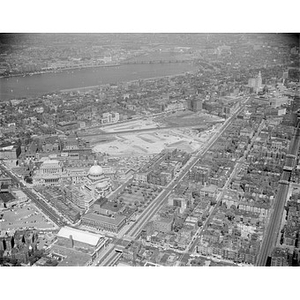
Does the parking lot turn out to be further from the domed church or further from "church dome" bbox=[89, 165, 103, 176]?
"church dome" bbox=[89, 165, 103, 176]

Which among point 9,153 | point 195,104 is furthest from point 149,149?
point 9,153

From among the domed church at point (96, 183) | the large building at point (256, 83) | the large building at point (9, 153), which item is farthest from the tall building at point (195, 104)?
the large building at point (9, 153)

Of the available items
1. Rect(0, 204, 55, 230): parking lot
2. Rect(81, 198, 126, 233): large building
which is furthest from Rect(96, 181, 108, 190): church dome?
Rect(0, 204, 55, 230): parking lot

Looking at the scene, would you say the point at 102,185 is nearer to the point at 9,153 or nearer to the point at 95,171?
the point at 95,171

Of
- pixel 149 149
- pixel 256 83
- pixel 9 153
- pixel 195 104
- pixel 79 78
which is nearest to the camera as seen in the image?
pixel 9 153

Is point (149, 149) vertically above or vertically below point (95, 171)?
above

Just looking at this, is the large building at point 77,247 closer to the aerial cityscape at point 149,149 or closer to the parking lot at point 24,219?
the aerial cityscape at point 149,149
